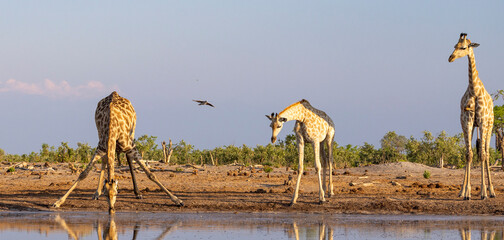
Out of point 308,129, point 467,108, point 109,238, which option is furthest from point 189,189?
point 109,238

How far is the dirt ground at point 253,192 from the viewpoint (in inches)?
693

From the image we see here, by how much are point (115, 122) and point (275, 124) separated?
3.96m

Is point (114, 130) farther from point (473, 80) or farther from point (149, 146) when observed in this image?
point (149, 146)

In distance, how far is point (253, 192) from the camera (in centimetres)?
2116

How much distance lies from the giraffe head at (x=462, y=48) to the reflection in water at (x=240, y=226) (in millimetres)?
4938

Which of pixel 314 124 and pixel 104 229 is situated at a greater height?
pixel 314 124

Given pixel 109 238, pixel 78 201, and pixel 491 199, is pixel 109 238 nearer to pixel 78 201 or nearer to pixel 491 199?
pixel 78 201

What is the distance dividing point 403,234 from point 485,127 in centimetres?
757

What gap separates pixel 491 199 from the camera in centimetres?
1889

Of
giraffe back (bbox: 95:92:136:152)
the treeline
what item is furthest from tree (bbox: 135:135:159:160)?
giraffe back (bbox: 95:92:136:152)

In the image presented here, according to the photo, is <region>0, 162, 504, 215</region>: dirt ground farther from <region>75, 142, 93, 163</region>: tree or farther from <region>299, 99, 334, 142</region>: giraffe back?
<region>75, 142, 93, 163</region>: tree

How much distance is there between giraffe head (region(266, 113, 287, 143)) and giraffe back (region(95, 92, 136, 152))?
3.63m

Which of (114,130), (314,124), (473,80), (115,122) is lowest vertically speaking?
(114,130)

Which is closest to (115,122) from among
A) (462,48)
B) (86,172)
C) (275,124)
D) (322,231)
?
(86,172)
